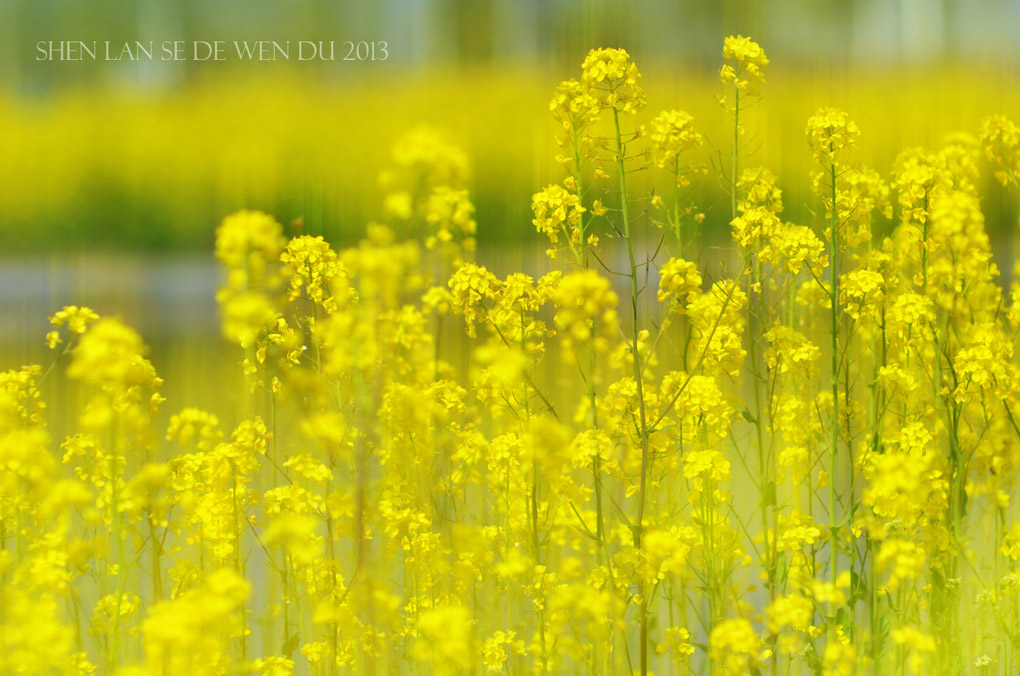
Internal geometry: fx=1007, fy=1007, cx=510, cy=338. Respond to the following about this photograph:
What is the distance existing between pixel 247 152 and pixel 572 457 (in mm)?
1088

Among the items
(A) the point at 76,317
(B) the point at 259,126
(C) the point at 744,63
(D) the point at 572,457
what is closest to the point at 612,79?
(C) the point at 744,63

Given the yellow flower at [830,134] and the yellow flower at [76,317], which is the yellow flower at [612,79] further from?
the yellow flower at [76,317]

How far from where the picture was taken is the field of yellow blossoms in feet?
5.79

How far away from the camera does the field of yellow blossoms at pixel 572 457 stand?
1765mm

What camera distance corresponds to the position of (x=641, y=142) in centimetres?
246

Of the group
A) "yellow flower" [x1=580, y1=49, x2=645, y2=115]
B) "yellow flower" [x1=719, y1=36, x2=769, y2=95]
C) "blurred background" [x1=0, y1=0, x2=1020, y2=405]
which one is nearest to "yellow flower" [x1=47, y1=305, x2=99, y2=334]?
"blurred background" [x1=0, y1=0, x2=1020, y2=405]

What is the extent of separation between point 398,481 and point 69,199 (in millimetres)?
1048

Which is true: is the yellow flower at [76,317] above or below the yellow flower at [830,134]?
Result: below

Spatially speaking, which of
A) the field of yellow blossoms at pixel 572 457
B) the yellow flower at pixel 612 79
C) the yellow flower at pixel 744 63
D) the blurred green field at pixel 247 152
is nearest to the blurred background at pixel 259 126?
the blurred green field at pixel 247 152

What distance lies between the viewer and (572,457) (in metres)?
1.87

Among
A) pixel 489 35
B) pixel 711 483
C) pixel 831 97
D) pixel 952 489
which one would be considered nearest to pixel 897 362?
pixel 952 489

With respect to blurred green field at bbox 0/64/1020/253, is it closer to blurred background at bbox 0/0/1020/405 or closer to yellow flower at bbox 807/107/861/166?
blurred background at bbox 0/0/1020/405

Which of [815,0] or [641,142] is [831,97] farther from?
[641,142]

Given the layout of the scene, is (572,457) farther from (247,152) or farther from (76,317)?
(247,152)
